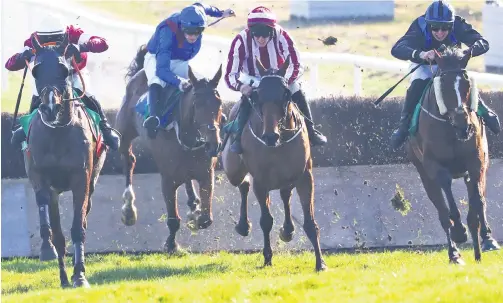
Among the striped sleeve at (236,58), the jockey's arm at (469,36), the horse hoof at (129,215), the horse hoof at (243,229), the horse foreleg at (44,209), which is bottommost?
the horse hoof at (129,215)

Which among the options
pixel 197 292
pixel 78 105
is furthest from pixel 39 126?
pixel 197 292

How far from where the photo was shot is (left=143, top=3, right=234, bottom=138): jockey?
48.8ft

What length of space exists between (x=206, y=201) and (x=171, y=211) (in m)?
0.60

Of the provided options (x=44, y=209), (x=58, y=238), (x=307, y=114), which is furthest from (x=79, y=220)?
(x=307, y=114)

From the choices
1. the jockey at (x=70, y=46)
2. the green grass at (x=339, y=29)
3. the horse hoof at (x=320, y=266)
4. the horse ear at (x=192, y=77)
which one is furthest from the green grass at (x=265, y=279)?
the green grass at (x=339, y=29)

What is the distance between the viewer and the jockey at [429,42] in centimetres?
1373

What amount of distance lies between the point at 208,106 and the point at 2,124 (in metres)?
3.89

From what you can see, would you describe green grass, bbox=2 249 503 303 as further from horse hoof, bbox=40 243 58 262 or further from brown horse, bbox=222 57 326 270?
brown horse, bbox=222 57 326 270

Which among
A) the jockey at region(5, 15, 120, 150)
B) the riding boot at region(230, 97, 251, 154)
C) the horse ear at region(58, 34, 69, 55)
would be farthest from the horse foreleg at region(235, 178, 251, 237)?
the horse ear at region(58, 34, 69, 55)

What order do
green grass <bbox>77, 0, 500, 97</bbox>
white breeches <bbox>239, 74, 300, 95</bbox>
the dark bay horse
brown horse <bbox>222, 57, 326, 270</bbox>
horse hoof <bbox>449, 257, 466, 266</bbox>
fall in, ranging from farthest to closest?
green grass <bbox>77, 0, 500, 97</bbox> < white breeches <bbox>239, 74, 300, 95</bbox> < brown horse <bbox>222, 57, 326, 270</bbox> < horse hoof <bbox>449, 257, 466, 266</bbox> < the dark bay horse

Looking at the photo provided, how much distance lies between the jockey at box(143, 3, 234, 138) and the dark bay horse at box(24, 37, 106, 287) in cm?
156

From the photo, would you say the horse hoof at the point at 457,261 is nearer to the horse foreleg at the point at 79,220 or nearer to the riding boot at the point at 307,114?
the riding boot at the point at 307,114

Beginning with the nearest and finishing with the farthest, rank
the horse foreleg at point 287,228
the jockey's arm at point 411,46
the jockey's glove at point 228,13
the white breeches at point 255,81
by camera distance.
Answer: the jockey's arm at point 411,46 → the white breeches at point 255,81 → the horse foreleg at point 287,228 → the jockey's glove at point 228,13

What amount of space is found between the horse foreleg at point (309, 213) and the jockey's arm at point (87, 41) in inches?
87.7
